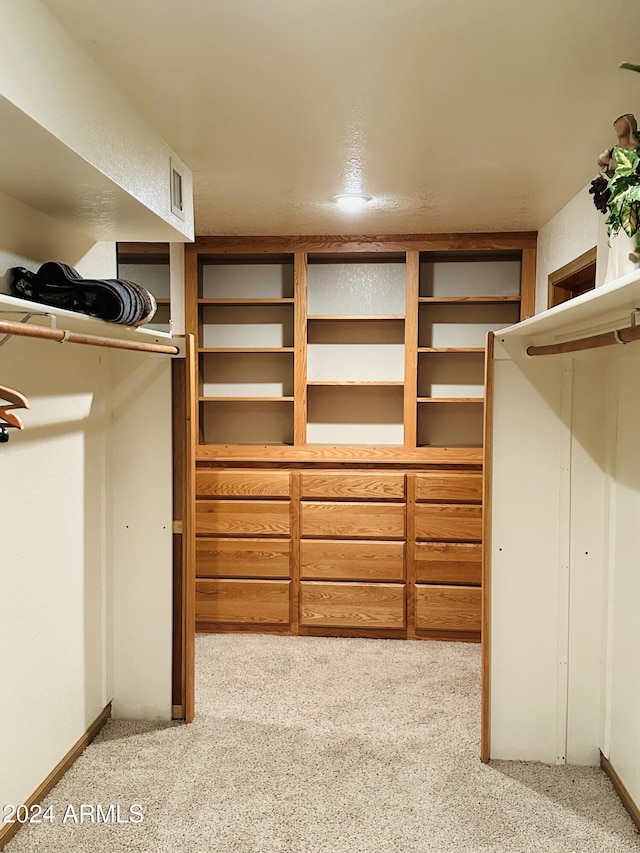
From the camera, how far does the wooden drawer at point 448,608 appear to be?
13.4 ft

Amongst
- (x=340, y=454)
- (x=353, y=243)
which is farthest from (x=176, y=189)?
(x=340, y=454)

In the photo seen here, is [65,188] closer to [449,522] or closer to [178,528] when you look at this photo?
[178,528]

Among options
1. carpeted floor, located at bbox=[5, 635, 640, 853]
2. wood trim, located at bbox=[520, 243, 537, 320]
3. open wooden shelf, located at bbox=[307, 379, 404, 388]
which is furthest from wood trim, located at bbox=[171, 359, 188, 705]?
wood trim, located at bbox=[520, 243, 537, 320]

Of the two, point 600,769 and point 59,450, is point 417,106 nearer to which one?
point 59,450

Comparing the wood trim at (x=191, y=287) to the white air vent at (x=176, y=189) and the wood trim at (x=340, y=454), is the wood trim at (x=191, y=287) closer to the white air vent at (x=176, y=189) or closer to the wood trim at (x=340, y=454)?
the wood trim at (x=340, y=454)

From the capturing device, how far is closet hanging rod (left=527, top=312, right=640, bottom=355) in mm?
1853

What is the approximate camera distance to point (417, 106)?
2.21 metres

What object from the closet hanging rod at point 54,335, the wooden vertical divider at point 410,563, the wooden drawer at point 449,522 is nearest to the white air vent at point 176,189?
the closet hanging rod at point 54,335

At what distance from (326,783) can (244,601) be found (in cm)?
172

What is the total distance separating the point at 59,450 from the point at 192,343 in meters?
0.72

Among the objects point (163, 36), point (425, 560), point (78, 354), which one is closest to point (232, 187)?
point (78, 354)

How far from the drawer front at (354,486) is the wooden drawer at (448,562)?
35 cm

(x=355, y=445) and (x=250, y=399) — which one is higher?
(x=250, y=399)

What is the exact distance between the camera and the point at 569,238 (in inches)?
133
